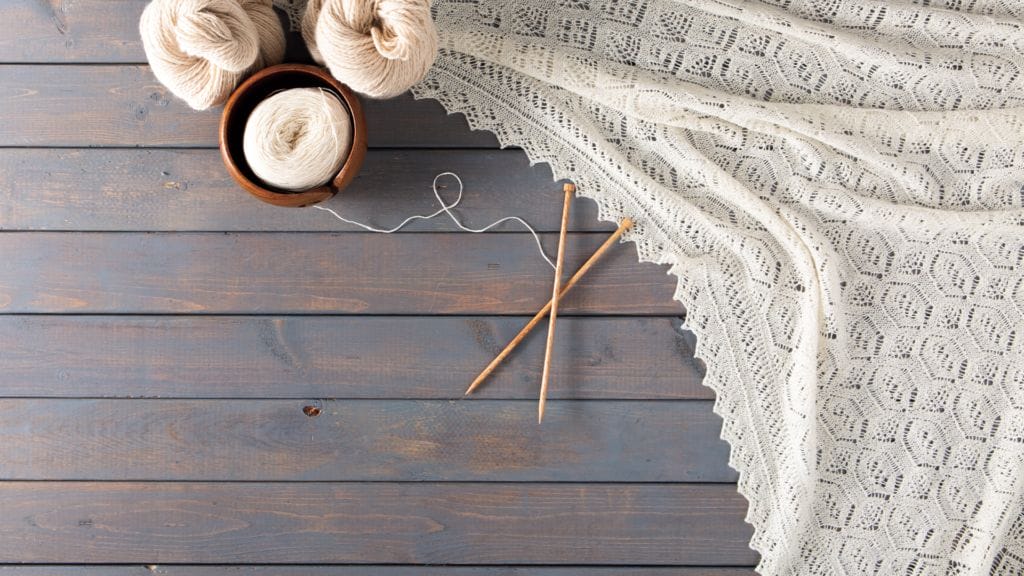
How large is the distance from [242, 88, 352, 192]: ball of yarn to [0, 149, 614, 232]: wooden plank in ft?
0.41

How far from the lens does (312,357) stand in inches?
39.6

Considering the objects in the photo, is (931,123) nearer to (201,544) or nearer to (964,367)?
(964,367)

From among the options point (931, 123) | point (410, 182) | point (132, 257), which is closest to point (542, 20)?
point (410, 182)

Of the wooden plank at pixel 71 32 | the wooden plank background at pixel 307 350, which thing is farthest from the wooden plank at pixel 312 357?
the wooden plank at pixel 71 32

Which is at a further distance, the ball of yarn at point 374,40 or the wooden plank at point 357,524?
the wooden plank at point 357,524

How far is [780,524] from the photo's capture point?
980mm

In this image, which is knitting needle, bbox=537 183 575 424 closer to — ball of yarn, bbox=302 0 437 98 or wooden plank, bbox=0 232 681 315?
wooden plank, bbox=0 232 681 315

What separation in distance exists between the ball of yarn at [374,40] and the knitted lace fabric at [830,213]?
0.14 m

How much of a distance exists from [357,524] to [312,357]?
223 millimetres

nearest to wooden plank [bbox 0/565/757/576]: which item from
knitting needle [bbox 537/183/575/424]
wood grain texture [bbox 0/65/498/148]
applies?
knitting needle [bbox 537/183/575/424]

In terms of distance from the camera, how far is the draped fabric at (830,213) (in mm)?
969

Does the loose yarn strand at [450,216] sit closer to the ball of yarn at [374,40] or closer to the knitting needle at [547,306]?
the knitting needle at [547,306]

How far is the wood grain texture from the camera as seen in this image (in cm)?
100

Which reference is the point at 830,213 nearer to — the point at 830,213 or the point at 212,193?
the point at 830,213
